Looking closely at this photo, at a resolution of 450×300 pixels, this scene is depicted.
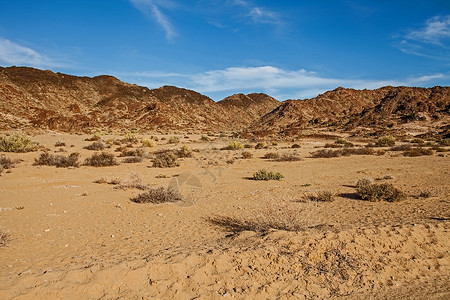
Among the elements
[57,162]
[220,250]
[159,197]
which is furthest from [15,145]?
[220,250]

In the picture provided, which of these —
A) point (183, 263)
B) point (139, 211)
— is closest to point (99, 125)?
point (139, 211)

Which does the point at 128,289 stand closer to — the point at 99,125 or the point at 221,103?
the point at 99,125

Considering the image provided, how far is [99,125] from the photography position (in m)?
49.7

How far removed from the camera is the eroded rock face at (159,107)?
46219 mm

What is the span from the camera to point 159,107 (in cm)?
6450

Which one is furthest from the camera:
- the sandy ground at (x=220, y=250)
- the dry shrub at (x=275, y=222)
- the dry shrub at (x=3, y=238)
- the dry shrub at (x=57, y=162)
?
the dry shrub at (x=57, y=162)

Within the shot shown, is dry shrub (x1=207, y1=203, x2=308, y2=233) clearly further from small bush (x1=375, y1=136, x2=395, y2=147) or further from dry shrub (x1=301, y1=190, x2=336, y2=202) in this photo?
small bush (x1=375, y1=136, x2=395, y2=147)

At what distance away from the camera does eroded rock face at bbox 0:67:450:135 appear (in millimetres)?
46219

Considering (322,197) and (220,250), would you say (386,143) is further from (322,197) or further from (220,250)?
(220,250)

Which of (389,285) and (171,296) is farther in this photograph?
(389,285)

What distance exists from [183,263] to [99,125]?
50747 mm

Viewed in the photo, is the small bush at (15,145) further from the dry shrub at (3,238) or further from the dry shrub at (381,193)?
the dry shrub at (381,193)

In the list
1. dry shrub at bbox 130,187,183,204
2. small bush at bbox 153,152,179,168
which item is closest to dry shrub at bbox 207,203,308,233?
dry shrub at bbox 130,187,183,204

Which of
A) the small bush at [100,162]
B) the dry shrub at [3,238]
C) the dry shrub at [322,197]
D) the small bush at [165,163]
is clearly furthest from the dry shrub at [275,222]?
the small bush at [100,162]
